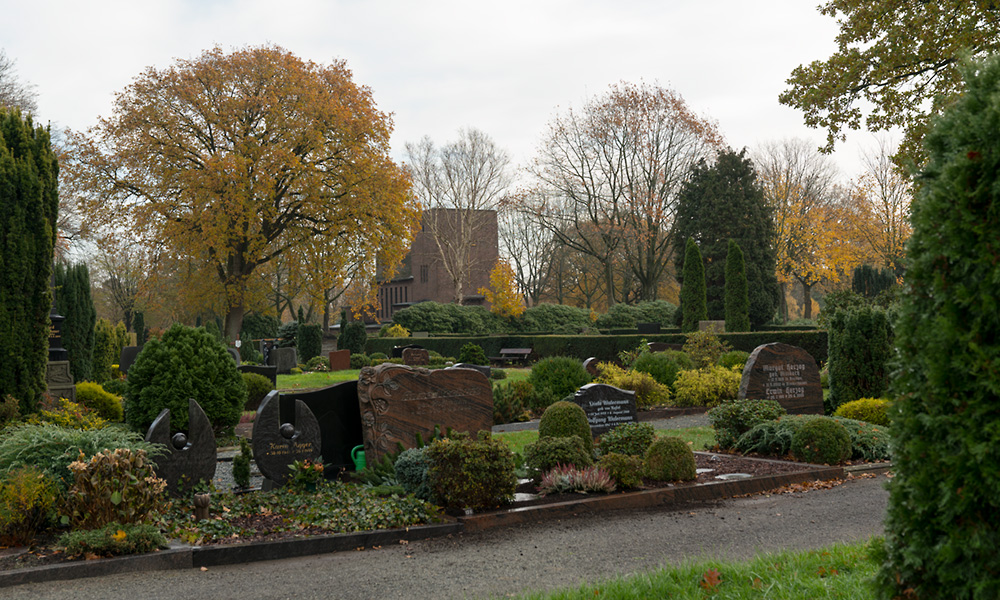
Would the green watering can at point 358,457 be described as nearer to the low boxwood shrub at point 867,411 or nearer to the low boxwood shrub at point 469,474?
the low boxwood shrub at point 469,474

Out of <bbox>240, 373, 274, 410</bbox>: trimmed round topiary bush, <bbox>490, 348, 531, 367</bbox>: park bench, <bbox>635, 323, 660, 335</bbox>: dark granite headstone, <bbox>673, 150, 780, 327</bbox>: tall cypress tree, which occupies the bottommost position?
<bbox>240, 373, 274, 410</bbox>: trimmed round topiary bush

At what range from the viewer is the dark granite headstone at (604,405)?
1089 cm

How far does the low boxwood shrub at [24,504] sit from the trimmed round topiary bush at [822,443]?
26.9 feet

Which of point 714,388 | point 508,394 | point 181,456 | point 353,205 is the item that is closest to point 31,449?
point 181,456

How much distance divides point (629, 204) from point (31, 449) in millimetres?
35835

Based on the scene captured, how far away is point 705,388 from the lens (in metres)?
15.2

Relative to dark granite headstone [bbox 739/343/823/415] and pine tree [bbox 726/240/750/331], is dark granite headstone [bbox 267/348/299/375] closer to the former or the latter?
pine tree [bbox 726/240/750/331]

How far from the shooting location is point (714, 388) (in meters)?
15.3

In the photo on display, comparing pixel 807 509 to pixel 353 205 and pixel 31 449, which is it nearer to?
pixel 31 449

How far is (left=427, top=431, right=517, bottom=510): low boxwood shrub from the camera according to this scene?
267 inches

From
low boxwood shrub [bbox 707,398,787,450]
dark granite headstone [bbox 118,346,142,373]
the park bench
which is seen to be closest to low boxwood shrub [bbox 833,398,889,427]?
low boxwood shrub [bbox 707,398,787,450]

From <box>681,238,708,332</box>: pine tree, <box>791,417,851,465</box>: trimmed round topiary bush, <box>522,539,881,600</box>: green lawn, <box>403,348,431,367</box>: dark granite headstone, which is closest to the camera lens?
<box>522,539,881,600</box>: green lawn

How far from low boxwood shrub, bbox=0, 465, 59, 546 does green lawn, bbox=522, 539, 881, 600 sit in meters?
4.36

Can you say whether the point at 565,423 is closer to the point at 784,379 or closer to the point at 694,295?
the point at 784,379
